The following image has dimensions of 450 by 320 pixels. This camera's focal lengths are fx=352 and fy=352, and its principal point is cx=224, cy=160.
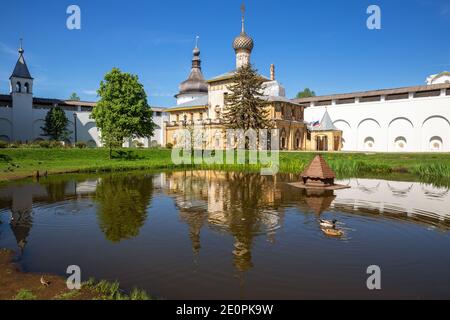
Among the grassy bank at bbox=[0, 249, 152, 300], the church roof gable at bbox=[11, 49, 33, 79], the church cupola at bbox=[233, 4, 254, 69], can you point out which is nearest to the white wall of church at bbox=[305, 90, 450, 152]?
the church cupola at bbox=[233, 4, 254, 69]

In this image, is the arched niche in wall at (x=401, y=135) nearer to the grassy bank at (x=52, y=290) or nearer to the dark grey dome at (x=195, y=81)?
the dark grey dome at (x=195, y=81)

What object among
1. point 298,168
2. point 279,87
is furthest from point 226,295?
point 279,87

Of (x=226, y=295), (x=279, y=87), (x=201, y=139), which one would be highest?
(x=279, y=87)

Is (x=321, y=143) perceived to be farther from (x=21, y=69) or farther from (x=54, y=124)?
(x=21, y=69)

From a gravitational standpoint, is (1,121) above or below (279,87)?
below

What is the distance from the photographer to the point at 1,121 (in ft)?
158

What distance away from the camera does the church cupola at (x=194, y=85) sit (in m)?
60.4

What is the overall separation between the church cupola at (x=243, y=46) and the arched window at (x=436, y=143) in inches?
966

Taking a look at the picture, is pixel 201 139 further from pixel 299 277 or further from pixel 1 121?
pixel 299 277

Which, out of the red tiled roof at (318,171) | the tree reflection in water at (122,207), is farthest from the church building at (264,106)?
the tree reflection in water at (122,207)

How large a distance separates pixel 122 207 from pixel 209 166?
61.3ft

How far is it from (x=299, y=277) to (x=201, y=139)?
136ft

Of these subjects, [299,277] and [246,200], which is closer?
[299,277]

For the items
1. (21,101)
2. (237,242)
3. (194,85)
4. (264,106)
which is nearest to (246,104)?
(264,106)
